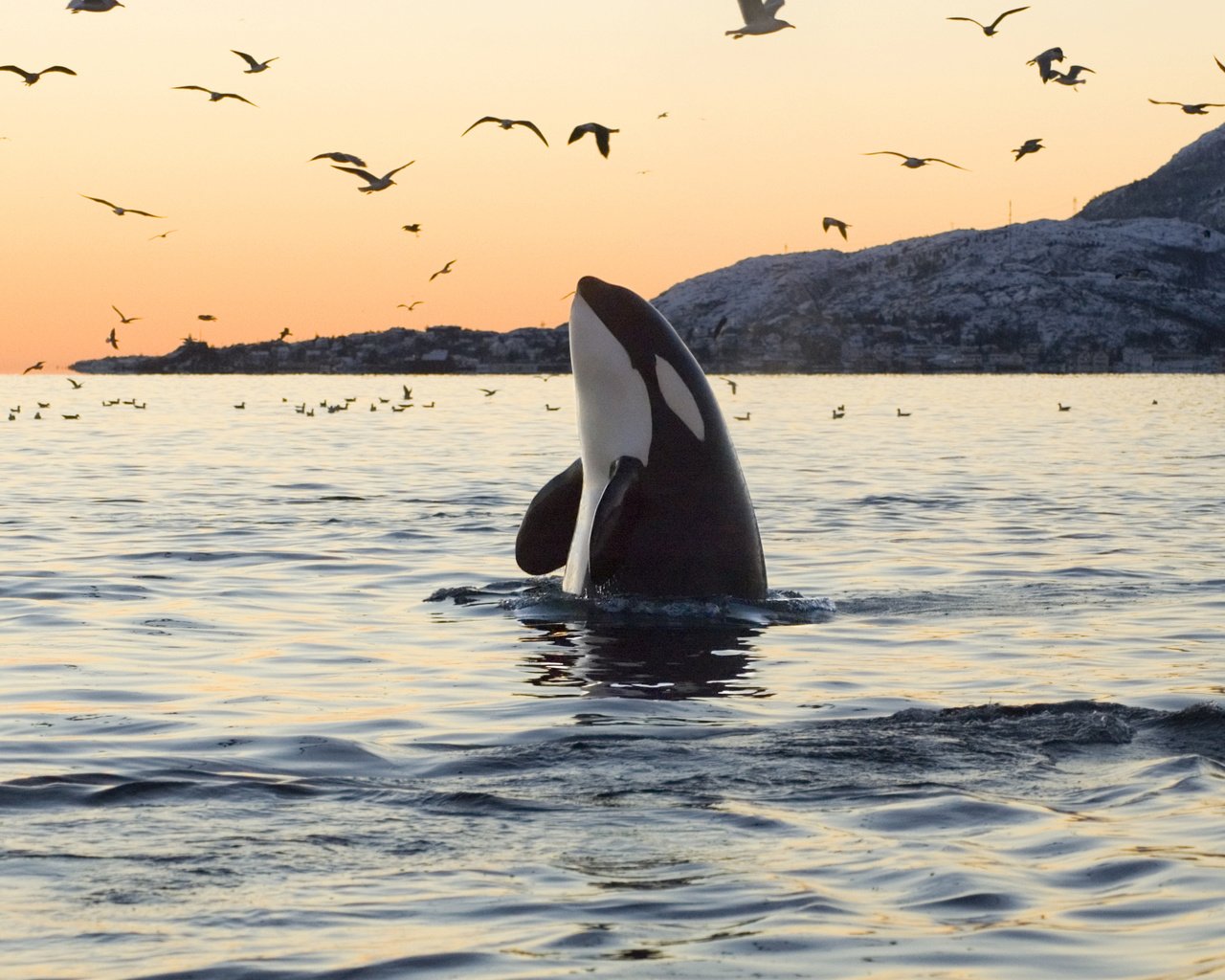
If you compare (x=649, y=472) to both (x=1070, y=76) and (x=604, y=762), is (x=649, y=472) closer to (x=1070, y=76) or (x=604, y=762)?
(x=604, y=762)

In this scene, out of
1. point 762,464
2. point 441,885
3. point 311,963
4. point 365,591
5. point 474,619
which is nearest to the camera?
point 311,963

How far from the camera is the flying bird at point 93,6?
19016 mm

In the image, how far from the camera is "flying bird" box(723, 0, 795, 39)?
65.7ft

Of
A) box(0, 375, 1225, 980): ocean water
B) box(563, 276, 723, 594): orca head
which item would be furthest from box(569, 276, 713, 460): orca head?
box(0, 375, 1225, 980): ocean water

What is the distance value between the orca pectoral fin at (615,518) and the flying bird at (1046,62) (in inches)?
547

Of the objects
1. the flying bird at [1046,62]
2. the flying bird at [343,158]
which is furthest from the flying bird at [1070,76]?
the flying bird at [343,158]

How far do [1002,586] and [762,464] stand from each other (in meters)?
23.2

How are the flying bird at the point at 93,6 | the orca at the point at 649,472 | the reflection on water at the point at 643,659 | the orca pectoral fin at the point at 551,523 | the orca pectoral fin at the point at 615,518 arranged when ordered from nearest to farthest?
the reflection on water at the point at 643,659 < the orca pectoral fin at the point at 615,518 < the orca at the point at 649,472 < the orca pectoral fin at the point at 551,523 < the flying bird at the point at 93,6

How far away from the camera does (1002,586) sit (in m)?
18.1

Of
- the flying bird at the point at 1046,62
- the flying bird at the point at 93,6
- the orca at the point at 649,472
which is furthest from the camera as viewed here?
the flying bird at the point at 1046,62

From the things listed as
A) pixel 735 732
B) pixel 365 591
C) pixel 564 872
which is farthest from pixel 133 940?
pixel 365 591

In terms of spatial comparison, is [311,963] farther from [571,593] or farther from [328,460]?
[328,460]

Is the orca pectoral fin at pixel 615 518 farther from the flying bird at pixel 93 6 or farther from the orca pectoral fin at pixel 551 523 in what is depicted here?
the flying bird at pixel 93 6

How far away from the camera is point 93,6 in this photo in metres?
19.4
